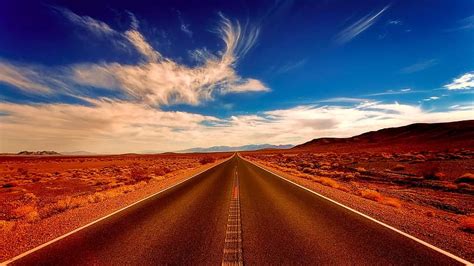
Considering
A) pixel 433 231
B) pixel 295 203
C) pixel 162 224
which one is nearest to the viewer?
pixel 433 231

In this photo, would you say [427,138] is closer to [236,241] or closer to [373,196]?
[373,196]

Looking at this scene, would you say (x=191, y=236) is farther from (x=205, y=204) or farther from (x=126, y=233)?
(x=205, y=204)

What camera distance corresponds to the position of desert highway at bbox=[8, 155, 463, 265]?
204 inches

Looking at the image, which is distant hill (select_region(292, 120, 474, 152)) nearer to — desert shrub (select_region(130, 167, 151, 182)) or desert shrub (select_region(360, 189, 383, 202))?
desert shrub (select_region(360, 189, 383, 202))

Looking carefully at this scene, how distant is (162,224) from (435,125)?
465ft

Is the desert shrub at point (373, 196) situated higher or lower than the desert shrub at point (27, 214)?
lower

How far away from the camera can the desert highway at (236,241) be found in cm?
518

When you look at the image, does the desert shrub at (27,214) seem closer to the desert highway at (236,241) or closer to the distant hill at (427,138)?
the desert highway at (236,241)

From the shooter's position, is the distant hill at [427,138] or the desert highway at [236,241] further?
the distant hill at [427,138]

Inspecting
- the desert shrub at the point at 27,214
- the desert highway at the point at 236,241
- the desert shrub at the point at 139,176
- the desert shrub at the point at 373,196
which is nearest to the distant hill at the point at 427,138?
the desert shrub at the point at 373,196

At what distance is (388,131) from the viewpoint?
6019 inches

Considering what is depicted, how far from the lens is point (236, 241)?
627 centimetres

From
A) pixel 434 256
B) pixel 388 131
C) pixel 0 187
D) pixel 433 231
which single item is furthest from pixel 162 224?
pixel 388 131

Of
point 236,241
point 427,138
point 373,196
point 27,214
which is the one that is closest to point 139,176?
point 27,214
